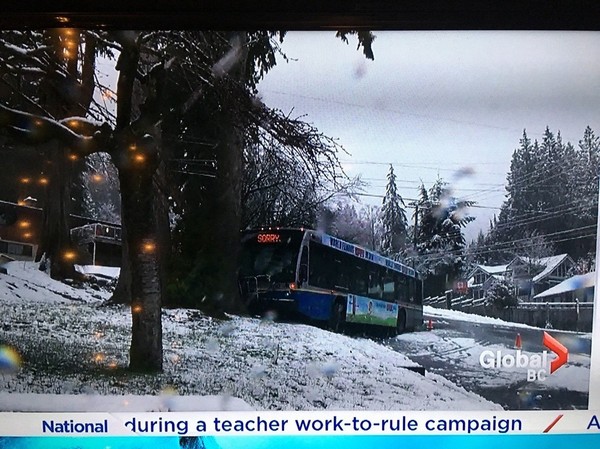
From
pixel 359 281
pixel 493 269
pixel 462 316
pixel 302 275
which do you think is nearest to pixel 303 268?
pixel 302 275

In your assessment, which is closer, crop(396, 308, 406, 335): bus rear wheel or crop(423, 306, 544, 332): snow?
crop(423, 306, 544, 332): snow

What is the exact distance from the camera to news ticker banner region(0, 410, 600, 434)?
262 cm

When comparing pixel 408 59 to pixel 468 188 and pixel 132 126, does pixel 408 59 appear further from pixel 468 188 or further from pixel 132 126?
pixel 132 126

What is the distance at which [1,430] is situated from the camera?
2627 mm

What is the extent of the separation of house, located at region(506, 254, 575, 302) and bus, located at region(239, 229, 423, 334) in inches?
16.6

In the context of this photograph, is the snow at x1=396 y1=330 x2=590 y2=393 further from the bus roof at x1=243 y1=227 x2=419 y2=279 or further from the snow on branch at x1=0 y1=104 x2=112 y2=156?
the snow on branch at x1=0 y1=104 x2=112 y2=156

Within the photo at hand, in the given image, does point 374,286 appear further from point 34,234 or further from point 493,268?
point 34,234

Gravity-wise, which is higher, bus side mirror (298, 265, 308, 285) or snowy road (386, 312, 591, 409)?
bus side mirror (298, 265, 308, 285)

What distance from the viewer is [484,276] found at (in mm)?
2617

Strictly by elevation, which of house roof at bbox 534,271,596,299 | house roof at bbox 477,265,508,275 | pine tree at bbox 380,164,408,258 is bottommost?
house roof at bbox 534,271,596,299

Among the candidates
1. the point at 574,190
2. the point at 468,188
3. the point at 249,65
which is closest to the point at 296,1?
the point at 249,65

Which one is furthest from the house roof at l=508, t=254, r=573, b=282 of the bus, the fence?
the bus

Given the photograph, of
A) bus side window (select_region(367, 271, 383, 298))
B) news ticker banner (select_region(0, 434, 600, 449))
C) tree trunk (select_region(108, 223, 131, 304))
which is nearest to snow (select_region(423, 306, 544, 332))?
bus side window (select_region(367, 271, 383, 298))

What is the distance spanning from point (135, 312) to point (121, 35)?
1.19 metres
